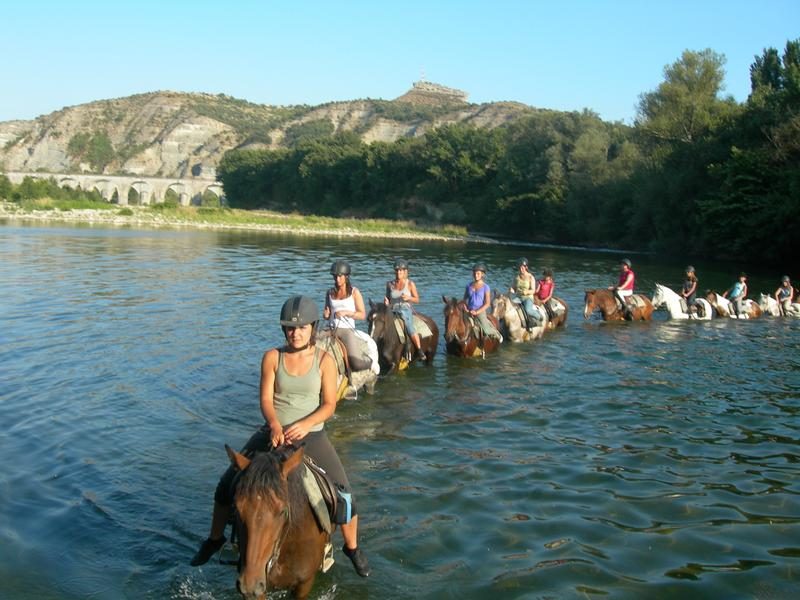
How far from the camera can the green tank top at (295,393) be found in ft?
19.6

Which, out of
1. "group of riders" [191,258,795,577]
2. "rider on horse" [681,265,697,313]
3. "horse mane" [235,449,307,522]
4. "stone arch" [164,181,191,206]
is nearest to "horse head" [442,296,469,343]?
"group of riders" [191,258,795,577]

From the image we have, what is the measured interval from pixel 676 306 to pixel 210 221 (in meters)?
63.8

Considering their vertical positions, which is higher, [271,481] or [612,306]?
[612,306]

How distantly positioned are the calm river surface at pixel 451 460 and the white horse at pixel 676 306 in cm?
304

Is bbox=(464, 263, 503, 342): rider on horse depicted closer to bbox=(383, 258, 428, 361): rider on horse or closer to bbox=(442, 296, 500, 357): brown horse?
bbox=(442, 296, 500, 357): brown horse

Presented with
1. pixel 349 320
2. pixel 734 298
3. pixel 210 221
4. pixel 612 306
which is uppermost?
pixel 210 221

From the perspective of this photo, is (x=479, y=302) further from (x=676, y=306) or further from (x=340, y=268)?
(x=676, y=306)

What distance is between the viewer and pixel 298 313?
5.73m

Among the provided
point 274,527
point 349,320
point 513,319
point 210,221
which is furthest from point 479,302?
point 210,221

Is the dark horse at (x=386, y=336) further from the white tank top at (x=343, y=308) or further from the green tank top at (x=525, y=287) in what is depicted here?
the green tank top at (x=525, y=287)

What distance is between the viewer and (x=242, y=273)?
30.9 meters

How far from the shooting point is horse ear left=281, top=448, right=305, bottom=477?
494cm

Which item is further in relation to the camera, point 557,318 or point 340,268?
point 557,318

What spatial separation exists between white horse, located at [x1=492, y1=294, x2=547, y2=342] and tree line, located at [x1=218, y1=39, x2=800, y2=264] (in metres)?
30.1
